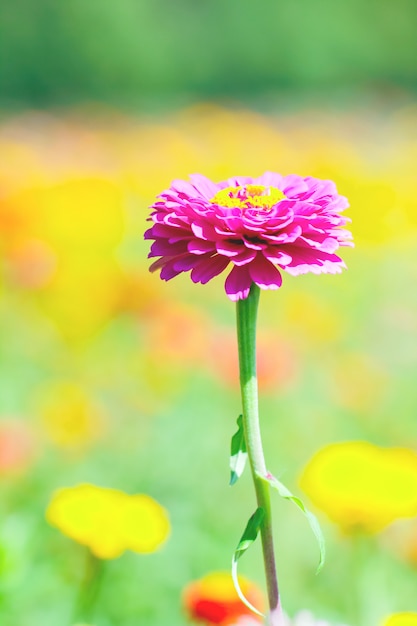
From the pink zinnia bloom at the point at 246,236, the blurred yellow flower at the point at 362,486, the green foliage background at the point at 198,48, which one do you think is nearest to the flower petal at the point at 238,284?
the pink zinnia bloom at the point at 246,236

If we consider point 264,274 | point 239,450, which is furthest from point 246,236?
point 239,450

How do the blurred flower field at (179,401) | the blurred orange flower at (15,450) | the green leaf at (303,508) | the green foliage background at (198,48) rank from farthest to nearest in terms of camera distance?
the green foliage background at (198,48), the blurred orange flower at (15,450), the blurred flower field at (179,401), the green leaf at (303,508)

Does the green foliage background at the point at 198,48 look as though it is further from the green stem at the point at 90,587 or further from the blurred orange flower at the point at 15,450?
the green stem at the point at 90,587

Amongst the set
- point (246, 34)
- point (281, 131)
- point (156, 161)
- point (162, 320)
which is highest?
point (246, 34)

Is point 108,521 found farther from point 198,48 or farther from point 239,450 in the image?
point 198,48

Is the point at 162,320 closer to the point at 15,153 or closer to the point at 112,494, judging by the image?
the point at 112,494

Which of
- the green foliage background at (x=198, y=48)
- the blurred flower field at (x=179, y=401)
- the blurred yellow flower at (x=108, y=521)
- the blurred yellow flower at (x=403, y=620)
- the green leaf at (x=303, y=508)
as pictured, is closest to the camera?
the green leaf at (x=303, y=508)

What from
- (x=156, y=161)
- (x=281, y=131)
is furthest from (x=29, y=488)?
(x=281, y=131)
